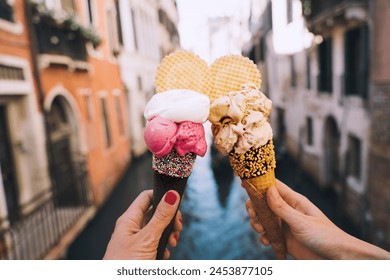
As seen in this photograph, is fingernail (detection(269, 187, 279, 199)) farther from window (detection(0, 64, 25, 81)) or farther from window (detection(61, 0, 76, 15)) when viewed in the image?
window (detection(61, 0, 76, 15))

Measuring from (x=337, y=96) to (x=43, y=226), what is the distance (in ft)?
8.44

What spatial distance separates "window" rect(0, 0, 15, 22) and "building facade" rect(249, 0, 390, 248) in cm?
155

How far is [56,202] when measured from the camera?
233cm

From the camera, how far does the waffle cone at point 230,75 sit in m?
0.82

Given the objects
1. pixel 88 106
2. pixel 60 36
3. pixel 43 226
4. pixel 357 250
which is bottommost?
pixel 43 226

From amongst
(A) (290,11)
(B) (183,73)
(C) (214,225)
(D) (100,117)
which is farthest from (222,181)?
(B) (183,73)

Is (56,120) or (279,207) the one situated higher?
(56,120)

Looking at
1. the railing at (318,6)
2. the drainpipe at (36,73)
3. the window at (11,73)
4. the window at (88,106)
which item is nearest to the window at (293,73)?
the railing at (318,6)

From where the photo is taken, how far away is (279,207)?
0.90 metres

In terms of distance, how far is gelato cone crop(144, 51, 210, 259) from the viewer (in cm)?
76

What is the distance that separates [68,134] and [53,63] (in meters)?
0.58

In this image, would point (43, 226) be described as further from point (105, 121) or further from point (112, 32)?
point (112, 32)

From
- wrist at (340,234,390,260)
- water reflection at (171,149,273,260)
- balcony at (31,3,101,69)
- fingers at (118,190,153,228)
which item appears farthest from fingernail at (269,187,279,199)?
balcony at (31,3,101,69)

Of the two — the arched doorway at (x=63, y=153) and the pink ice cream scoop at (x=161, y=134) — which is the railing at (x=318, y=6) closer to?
the arched doorway at (x=63, y=153)
